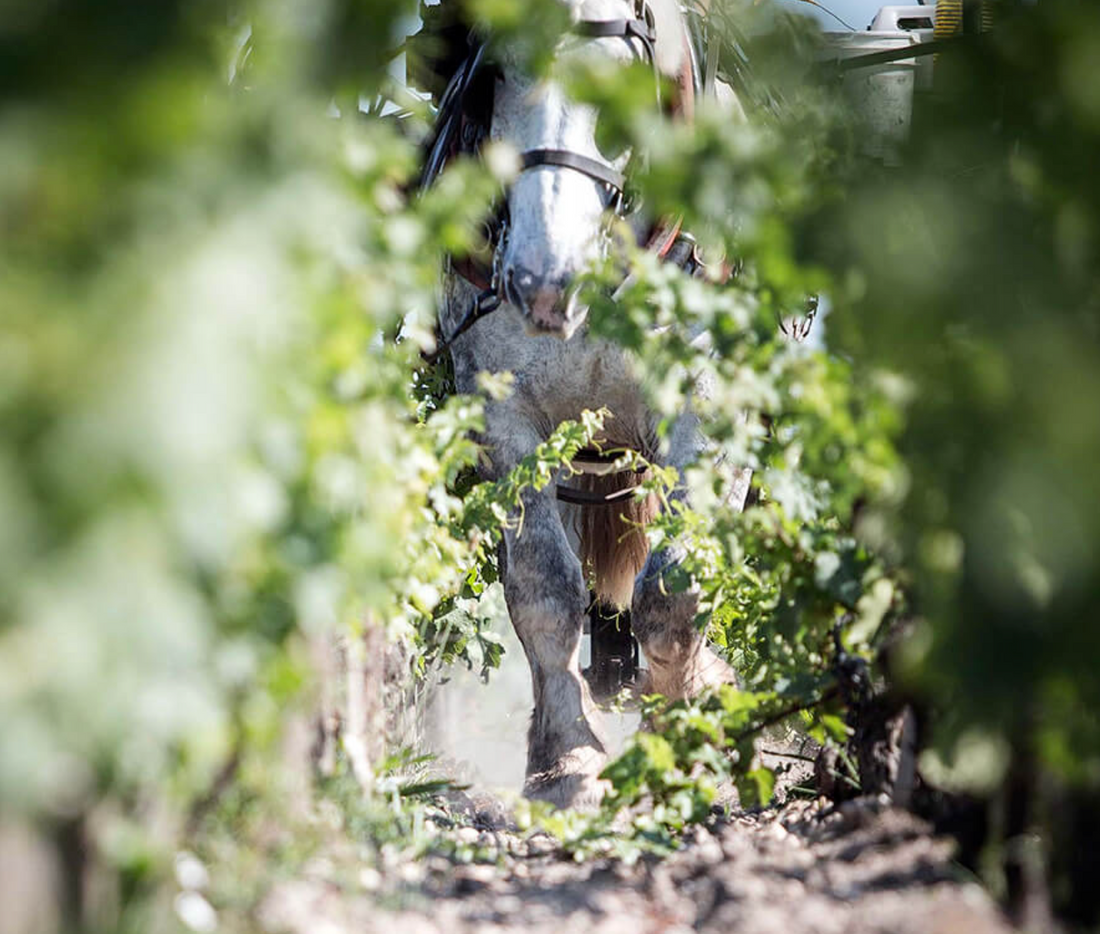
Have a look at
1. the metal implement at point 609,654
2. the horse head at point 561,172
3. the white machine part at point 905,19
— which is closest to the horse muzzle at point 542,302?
the horse head at point 561,172

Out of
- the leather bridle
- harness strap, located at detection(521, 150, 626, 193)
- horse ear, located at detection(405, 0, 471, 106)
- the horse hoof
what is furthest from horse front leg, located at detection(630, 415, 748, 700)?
horse ear, located at detection(405, 0, 471, 106)

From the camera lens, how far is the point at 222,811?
→ 1.54 m

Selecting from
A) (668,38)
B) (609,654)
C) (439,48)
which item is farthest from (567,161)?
(609,654)

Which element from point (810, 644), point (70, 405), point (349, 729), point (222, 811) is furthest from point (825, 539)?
point (70, 405)

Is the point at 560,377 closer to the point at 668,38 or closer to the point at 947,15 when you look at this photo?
the point at 668,38

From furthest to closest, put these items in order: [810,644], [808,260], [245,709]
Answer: [810,644] → [808,260] → [245,709]

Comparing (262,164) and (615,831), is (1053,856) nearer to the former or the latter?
(615,831)

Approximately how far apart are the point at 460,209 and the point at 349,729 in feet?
3.24

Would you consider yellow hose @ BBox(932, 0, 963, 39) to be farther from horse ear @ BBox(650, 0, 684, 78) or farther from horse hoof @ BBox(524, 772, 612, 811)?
horse hoof @ BBox(524, 772, 612, 811)

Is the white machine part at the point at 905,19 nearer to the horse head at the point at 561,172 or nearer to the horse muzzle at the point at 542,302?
the horse head at the point at 561,172

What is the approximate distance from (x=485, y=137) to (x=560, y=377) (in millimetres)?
780

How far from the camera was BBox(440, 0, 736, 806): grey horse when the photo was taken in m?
2.86

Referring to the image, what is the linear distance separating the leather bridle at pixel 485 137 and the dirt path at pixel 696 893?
1546 mm

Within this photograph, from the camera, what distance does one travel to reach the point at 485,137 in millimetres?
3275
